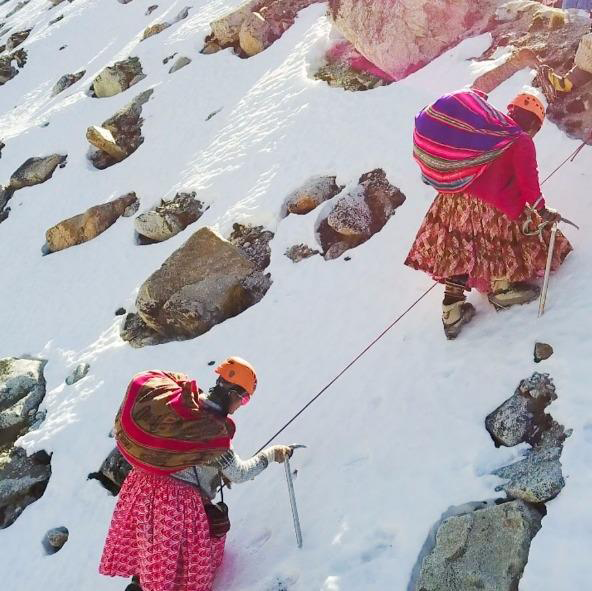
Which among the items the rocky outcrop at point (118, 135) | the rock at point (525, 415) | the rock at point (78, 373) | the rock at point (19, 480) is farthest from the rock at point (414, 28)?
the rock at point (19, 480)

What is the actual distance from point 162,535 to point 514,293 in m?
3.32

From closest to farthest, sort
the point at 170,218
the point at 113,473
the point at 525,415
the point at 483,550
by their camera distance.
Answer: the point at 483,550 < the point at 525,415 < the point at 113,473 < the point at 170,218

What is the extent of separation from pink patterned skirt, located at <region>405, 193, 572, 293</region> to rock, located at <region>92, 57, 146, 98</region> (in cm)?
1423

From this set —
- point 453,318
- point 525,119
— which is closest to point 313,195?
point 453,318

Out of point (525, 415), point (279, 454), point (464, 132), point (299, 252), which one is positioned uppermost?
point (464, 132)

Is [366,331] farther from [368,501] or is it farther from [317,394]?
[368,501]

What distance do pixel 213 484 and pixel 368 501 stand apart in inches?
44.2

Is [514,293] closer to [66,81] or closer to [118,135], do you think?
[118,135]

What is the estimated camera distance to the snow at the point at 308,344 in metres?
4.18

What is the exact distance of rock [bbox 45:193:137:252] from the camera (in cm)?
1181

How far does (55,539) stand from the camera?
6129 mm

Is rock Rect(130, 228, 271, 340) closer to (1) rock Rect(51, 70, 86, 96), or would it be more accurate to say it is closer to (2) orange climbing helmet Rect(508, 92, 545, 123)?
(2) orange climbing helmet Rect(508, 92, 545, 123)

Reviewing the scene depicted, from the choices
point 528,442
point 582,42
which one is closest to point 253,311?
point 528,442

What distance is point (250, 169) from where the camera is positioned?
1037 centimetres
